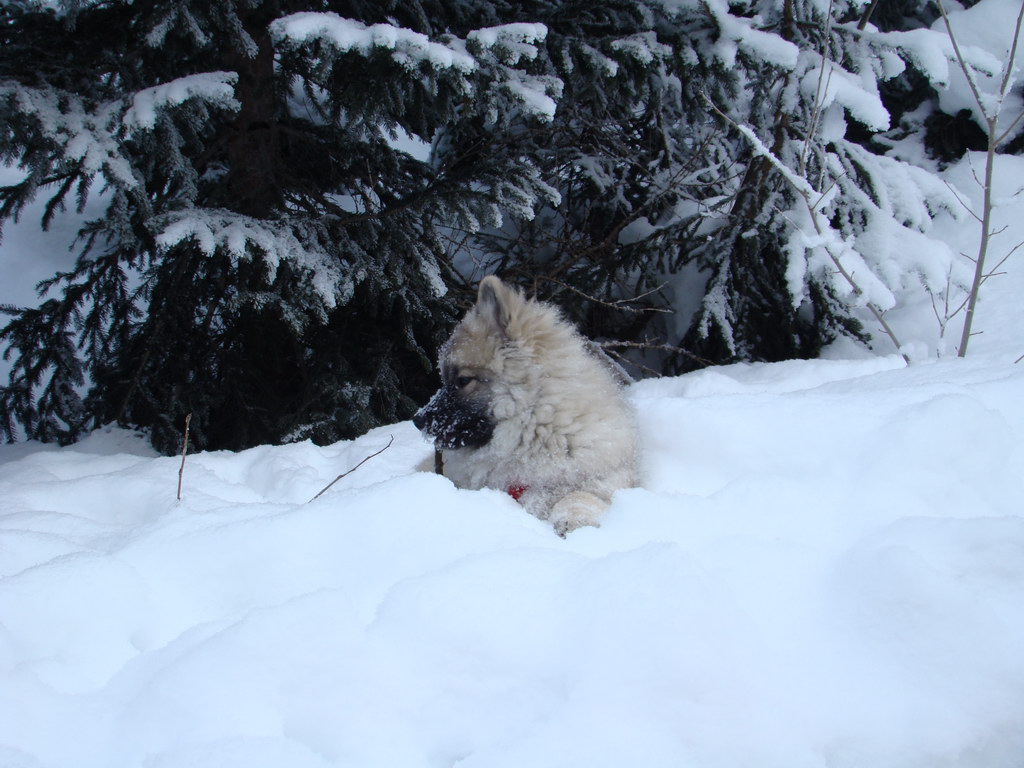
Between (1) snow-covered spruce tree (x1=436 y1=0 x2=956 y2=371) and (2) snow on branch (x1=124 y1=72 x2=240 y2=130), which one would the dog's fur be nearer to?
(1) snow-covered spruce tree (x1=436 y1=0 x2=956 y2=371)

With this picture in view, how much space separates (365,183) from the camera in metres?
6.25

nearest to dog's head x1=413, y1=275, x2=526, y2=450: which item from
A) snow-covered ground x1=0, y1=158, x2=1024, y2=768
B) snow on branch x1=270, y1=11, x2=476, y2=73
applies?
snow-covered ground x1=0, y1=158, x2=1024, y2=768

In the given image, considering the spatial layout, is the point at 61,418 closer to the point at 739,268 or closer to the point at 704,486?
the point at 704,486

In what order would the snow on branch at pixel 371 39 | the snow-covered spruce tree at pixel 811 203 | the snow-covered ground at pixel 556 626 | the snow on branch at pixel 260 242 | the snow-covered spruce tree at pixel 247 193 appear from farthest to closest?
the snow-covered spruce tree at pixel 811 203
the snow on branch at pixel 260 242
the snow-covered spruce tree at pixel 247 193
the snow on branch at pixel 371 39
the snow-covered ground at pixel 556 626

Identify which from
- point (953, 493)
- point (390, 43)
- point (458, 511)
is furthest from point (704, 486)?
point (390, 43)

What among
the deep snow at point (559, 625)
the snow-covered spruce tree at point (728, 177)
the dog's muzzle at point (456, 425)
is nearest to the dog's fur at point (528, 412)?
the dog's muzzle at point (456, 425)

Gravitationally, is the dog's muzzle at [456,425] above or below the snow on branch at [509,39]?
below

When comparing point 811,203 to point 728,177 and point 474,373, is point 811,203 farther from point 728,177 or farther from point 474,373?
point 474,373

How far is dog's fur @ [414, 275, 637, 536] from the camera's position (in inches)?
108

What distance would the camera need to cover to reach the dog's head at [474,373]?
2943 millimetres

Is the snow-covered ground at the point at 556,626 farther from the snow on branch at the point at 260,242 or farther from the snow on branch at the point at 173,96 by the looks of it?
the snow on branch at the point at 173,96

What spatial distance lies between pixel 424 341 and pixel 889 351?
4.13m

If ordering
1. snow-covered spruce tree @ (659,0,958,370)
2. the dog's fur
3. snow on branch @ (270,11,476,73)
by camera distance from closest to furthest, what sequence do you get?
the dog's fur < snow on branch @ (270,11,476,73) < snow-covered spruce tree @ (659,0,958,370)

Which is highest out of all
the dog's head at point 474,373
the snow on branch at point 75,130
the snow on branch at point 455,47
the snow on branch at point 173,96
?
the snow on branch at point 455,47
